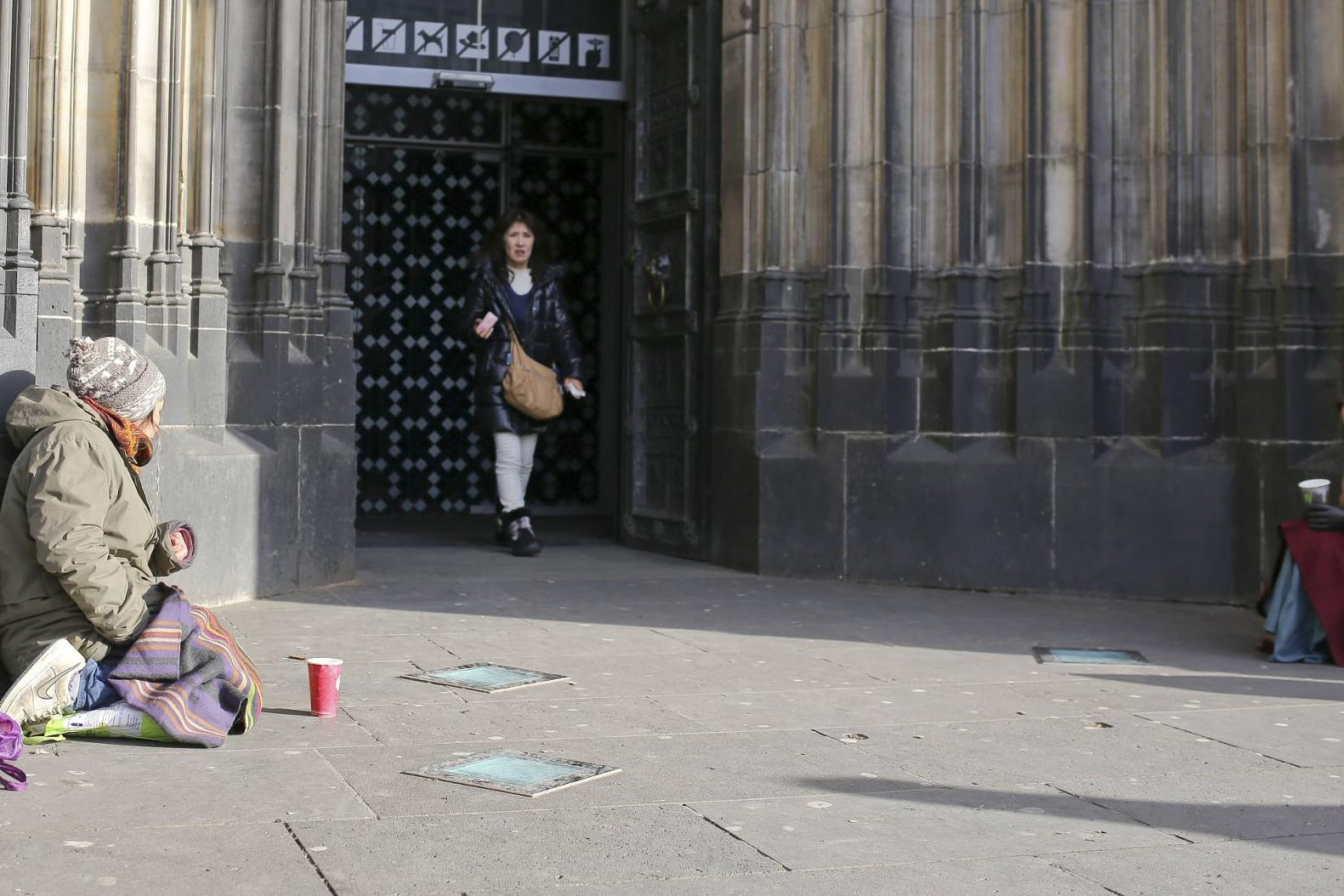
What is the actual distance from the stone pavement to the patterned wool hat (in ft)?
3.43

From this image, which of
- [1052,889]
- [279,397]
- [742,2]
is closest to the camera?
[1052,889]

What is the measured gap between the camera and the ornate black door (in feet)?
33.8

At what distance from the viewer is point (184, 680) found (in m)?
4.88

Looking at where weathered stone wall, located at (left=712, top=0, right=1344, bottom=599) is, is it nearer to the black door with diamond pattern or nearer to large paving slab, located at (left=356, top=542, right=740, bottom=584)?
large paving slab, located at (left=356, top=542, right=740, bottom=584)

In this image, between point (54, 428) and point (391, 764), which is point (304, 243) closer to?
point (54, 428)

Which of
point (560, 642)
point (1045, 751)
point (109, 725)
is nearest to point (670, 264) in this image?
point (560, 642)

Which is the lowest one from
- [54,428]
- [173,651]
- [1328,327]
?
[173,651]

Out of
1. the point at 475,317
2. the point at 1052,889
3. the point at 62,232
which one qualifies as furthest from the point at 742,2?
the point at 1052,889

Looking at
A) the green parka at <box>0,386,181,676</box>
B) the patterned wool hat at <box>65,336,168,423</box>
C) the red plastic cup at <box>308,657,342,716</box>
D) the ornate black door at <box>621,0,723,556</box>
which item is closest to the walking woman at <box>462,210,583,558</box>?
the ornate black door at <box>621,0,723,556</box>

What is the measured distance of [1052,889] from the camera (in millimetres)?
3506

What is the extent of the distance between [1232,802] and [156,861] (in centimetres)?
277

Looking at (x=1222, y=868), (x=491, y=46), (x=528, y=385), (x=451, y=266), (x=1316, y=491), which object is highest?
(x=491, y=46)

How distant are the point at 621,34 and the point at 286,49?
4.57m

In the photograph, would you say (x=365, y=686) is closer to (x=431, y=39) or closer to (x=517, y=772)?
(x=517, y=772)
